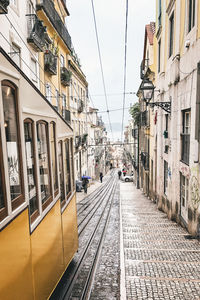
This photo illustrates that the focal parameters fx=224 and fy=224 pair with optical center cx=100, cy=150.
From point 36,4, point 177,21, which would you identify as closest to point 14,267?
point 177,21

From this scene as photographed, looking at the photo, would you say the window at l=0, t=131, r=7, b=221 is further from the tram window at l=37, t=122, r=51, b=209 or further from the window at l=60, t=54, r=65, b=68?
the window at l=60, t=54, r=65, b=68

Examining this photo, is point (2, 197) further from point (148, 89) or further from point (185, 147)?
point (148, 89)

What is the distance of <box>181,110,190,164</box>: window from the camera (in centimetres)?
770

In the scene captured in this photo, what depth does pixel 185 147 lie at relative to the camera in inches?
315

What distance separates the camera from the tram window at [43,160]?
3.19 metres

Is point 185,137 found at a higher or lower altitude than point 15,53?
lower

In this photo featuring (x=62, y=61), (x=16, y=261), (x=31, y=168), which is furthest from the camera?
(x=62, y=61)

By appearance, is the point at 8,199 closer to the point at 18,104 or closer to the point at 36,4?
the point at 18,104

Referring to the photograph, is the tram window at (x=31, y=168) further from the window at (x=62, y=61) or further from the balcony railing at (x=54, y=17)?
the window at (x=62, y=61)

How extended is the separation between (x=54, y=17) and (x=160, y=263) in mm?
15621

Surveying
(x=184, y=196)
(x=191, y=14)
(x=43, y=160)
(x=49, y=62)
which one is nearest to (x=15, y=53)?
(x=49, y=62)

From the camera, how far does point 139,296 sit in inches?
151

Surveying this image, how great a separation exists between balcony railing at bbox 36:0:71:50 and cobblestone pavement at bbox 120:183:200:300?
510 inches

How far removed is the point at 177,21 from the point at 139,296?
908 cm
